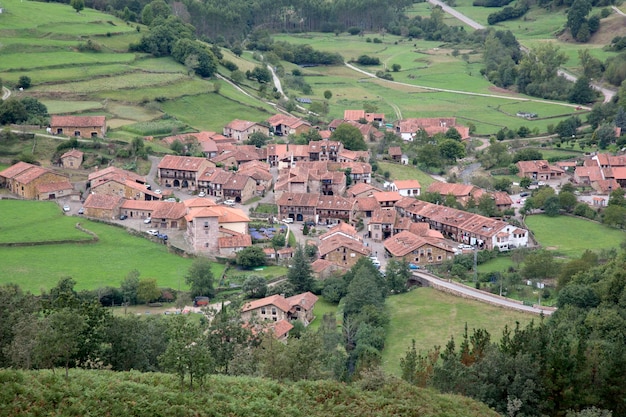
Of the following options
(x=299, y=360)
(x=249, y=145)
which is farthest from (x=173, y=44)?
(x=299, y=360)

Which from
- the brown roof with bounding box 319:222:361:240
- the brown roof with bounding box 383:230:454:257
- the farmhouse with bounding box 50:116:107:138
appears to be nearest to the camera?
the brown roof with bounding box 383:230:454:257

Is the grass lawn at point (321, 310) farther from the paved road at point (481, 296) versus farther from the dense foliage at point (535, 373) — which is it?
the dense foliage at point (535, 373)

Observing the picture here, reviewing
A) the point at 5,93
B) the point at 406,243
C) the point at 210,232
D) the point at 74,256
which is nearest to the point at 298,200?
the point at 210,232

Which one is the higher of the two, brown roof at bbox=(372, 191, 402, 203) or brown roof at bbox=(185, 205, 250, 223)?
brown roof at bbox=(185, 205, 250, 223)

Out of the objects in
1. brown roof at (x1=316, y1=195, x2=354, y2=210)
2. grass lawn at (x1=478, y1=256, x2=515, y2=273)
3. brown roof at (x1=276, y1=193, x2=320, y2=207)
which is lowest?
grass lawn at (x1=478, y1=256, x2=515, y2=273)

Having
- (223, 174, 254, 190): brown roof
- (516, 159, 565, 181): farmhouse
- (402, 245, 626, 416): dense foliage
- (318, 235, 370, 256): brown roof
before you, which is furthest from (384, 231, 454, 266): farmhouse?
(516, 159, 565, 181): farmhouse

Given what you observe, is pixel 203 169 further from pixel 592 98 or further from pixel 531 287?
pixel 592 98

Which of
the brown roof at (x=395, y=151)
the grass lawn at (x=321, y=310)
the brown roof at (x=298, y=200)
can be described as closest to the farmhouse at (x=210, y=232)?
the brown roof at (x=298, y=200)

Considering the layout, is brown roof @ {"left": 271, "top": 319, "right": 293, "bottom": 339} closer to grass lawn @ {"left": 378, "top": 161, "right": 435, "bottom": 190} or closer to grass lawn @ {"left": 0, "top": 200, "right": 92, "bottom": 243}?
grass lawn @ {"left": 0, "top": 200, "right": 92, "bottom": 243}

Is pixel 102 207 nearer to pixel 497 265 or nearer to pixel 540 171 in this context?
pixel 497 265
